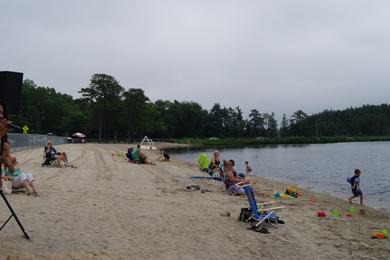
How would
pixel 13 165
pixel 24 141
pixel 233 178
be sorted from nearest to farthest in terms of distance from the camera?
pixel 13 165 → pixel 233 178 → pixel 24 141

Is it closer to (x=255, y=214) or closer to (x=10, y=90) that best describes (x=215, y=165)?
(x=255, y=214)

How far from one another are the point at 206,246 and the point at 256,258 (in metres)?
0.92

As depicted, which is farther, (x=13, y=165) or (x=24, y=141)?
(x=24, y=141)

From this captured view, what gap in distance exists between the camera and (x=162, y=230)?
8422 mm

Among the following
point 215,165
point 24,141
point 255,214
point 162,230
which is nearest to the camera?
point 162,230

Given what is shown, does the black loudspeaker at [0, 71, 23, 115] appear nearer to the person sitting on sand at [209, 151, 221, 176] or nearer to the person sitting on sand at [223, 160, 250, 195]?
the person sitting on sand at [223, 160, 250, 195]

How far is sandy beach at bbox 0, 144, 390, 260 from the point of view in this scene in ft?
22.5

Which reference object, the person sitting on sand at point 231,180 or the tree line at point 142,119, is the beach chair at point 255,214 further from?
the tree line at point 142,119

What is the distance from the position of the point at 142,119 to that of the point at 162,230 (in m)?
95.9

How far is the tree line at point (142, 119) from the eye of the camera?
322ft

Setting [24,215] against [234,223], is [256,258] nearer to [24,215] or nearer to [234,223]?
[234,223]

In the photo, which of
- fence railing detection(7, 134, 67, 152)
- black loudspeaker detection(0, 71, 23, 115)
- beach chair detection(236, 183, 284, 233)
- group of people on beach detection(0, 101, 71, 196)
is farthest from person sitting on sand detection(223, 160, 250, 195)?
fence railing detection(7, 134, 67, 152)

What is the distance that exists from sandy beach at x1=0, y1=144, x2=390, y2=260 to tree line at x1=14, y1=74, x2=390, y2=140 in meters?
85.4

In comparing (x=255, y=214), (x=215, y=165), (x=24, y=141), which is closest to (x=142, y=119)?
(x=24, y=141)
